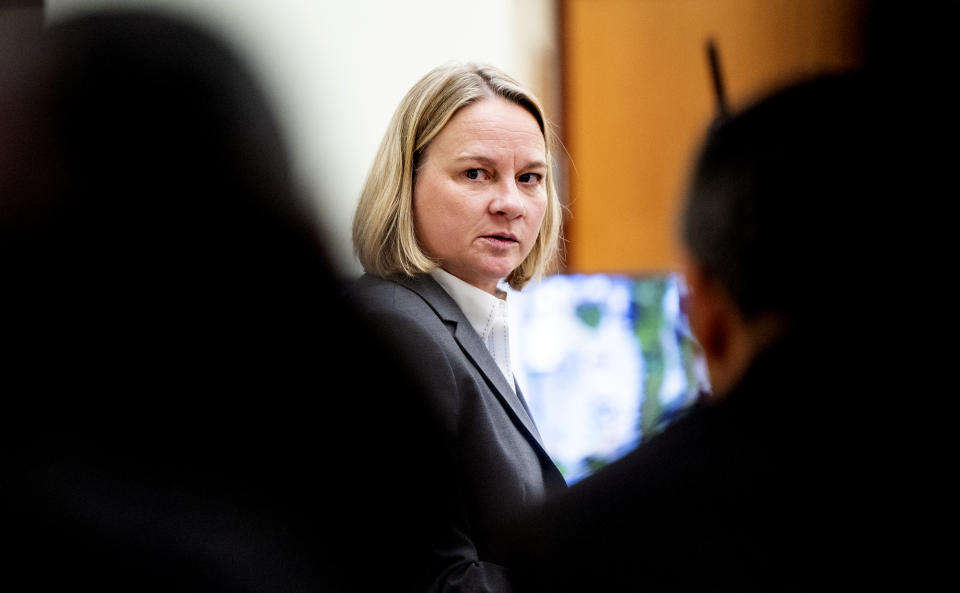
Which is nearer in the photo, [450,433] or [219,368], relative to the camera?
[219,368]

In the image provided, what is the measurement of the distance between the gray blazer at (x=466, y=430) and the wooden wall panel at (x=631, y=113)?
145 centimetres

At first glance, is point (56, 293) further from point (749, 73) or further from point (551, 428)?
point (749, 73)

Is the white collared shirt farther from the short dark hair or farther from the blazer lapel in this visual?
the short dark hair

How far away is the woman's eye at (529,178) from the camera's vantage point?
3.86 ft

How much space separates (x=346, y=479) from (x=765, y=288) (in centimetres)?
35

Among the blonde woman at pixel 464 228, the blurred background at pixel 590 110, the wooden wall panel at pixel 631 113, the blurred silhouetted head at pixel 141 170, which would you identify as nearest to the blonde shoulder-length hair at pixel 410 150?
the blonde woman at pixel 464 228

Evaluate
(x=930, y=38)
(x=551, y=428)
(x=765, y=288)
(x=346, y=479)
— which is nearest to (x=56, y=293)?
(x=346, y=479)

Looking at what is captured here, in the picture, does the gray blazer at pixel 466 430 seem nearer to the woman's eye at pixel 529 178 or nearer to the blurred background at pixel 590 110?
the woman's eye at pixel 529 178

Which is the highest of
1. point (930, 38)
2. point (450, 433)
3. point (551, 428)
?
point (930, 38)

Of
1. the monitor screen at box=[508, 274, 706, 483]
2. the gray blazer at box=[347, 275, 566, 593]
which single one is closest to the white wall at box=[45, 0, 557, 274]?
the monitor screen at box=[508, 274, 706, 483]

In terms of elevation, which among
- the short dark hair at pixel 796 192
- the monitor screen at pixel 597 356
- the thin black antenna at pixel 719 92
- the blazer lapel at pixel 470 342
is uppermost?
the thin black antenna at pixel 719 92

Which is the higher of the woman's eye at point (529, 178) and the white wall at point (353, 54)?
the white wall at point (353, 54)

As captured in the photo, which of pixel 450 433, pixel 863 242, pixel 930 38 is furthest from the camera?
pixel 930 38

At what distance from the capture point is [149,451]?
520 millimetres
